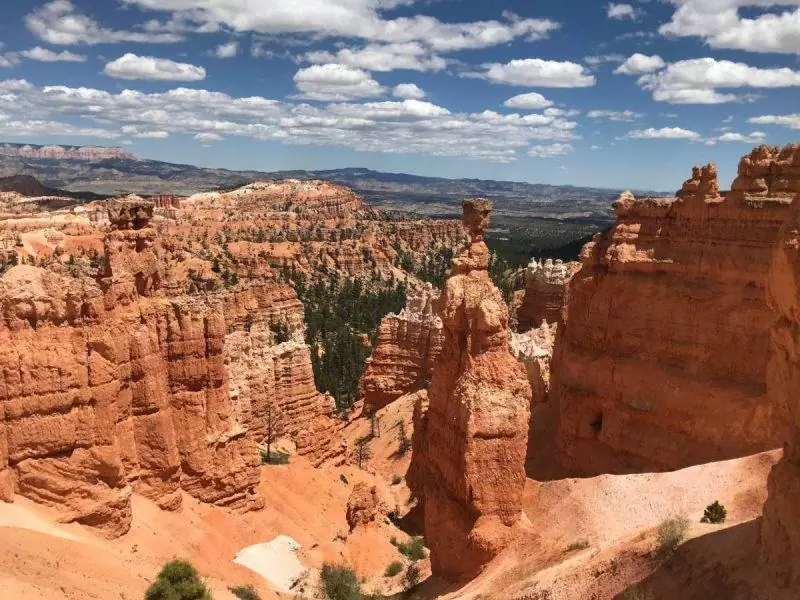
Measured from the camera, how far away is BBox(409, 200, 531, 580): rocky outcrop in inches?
654

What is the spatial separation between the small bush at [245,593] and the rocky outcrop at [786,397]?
37.7ft

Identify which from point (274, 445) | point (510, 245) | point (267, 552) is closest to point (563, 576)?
point (267, 552)

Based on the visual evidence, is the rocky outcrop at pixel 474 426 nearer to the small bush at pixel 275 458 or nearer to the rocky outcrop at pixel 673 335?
the rocky outcrop at pixel 673 335

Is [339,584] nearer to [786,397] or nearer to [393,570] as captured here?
[393,570]

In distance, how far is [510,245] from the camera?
6284 inches

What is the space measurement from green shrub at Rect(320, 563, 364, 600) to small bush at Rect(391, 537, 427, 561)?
122 inches

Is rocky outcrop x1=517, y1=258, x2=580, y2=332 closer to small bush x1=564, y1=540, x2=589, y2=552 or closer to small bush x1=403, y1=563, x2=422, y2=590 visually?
small bush x1=403, y1=563, x2=422, y2=590

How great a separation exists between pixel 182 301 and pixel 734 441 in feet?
56.2

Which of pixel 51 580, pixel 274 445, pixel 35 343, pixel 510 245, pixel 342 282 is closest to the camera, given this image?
pixel 51 580

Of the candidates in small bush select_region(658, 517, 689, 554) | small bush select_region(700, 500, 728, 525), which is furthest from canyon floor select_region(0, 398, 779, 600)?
small bush select_region(700, 500, 728, 525)

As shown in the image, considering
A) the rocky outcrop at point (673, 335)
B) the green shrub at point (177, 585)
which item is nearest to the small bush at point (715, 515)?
the rocky outcrop at point (673, 335)

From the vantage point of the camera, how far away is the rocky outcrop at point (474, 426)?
16609 millimetres

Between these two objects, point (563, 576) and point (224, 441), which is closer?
point (563, 576)

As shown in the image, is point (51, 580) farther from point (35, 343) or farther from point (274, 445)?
point (274, 445)
